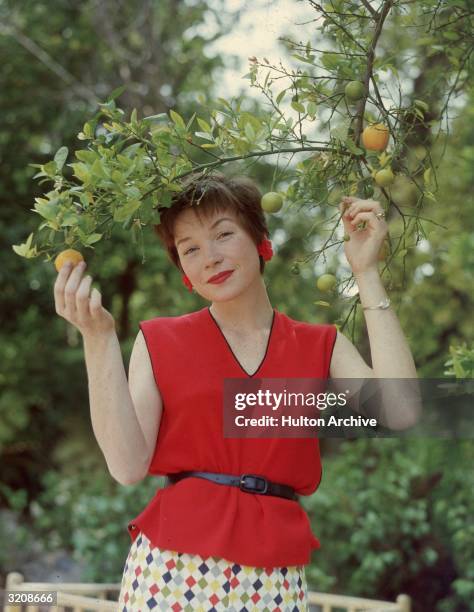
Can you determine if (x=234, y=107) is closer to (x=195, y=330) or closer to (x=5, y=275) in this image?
(x=195, y=330)

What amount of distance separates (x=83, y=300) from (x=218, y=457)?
15.4 inches

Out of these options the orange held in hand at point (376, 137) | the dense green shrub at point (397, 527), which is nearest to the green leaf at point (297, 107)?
the orange held in hand at point (376, 137)

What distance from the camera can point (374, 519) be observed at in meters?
3.74

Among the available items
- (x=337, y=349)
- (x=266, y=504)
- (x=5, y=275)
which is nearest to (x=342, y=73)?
(x=337, y=349)

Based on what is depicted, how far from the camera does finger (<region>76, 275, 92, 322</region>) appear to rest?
4.41 ft

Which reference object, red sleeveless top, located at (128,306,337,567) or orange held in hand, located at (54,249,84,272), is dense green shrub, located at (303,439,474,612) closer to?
red sleeveless top, located at (128,306,337,567)

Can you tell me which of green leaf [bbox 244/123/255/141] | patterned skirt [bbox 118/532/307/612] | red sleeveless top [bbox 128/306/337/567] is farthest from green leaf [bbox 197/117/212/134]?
patterned skirt [bbox 118/532/307/612]

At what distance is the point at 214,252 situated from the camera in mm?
1546

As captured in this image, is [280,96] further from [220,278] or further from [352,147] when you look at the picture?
[220,278]

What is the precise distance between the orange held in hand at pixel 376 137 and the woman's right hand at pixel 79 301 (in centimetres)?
53

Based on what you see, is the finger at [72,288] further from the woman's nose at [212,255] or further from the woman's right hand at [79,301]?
the woman's nose at [212,255]

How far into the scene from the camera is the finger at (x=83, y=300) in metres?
1.34

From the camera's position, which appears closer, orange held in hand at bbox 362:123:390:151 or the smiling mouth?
orange held in hand at bbox 362:123:390:151

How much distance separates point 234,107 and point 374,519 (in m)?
2.70
